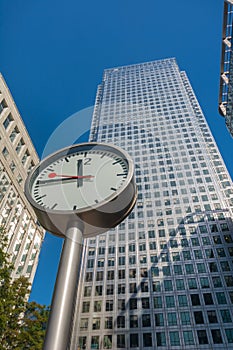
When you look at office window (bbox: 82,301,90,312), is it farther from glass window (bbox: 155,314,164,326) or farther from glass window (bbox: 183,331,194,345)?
glass window (bbox: 183,331,194,345)

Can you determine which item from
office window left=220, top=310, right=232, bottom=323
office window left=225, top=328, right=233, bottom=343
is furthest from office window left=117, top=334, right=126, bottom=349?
office window left=220, top=310, right=232, bottom=323

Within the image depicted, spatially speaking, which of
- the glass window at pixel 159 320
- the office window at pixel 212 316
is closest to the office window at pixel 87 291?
the glass window at pixel 159 320

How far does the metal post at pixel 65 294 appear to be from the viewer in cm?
134

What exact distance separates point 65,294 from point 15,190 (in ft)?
88.3

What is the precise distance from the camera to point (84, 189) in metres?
2.06

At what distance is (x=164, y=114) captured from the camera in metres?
70.2

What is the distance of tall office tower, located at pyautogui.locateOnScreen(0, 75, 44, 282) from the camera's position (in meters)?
24.6

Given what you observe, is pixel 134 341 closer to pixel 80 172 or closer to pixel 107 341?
pixel 107 341

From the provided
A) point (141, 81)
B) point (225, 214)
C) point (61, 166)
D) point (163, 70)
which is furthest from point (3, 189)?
point (163, 70)

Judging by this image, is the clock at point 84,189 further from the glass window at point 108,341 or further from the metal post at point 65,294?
the glass window at point 108,341

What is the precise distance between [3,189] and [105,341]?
86.1 feet

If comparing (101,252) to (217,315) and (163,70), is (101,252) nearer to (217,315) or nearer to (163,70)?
(217,315)

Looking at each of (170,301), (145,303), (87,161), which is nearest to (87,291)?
(145,303)

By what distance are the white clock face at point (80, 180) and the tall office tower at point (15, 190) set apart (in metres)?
23.4
